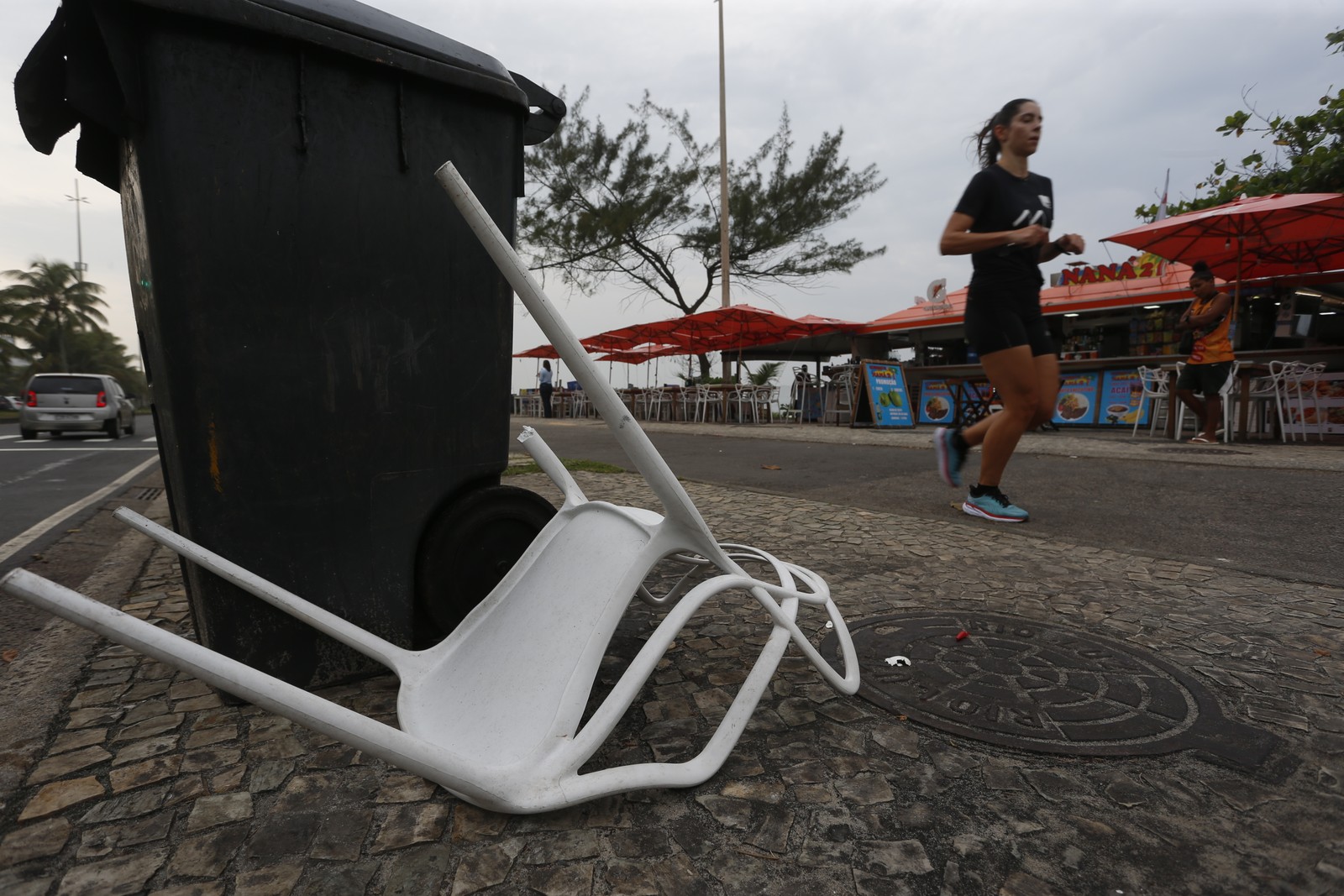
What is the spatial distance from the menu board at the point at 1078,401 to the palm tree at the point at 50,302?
217 ft

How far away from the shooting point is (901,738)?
1512 millimetres

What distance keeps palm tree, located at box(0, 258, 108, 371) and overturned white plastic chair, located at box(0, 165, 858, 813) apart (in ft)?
222

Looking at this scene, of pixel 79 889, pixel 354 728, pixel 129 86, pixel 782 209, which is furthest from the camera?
pixel 782 209

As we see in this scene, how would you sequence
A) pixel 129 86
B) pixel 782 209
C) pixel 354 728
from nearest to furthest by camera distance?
pixel 354 728, pixel 129 86, pixel 782 209

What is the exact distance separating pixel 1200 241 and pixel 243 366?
1076 centimetres

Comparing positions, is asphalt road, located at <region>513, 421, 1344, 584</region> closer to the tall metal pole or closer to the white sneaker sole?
the white sneaker sole

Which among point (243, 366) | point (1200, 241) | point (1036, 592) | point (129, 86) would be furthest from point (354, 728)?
point (1200, 241)

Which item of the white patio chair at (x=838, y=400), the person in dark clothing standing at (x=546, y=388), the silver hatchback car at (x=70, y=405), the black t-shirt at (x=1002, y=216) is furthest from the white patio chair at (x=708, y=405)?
the black t-shirt at (x=1002, y=216)

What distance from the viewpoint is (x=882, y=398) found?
11.8 meters

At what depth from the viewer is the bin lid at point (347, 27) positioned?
1475mm

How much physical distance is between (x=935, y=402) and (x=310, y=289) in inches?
500

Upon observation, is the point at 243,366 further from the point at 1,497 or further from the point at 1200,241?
the point at 1200,241

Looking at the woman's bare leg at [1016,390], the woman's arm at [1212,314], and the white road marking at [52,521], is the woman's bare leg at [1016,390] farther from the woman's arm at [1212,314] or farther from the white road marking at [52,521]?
the white road marking at [52,521]

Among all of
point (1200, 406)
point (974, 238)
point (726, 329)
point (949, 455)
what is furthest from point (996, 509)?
point (726, 329)
